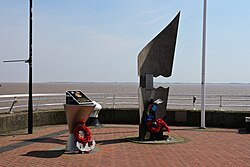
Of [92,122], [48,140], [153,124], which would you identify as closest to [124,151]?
[153,124]

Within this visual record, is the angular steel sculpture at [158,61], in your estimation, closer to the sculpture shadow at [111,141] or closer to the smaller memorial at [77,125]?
the sculpture shadow at [111,141]

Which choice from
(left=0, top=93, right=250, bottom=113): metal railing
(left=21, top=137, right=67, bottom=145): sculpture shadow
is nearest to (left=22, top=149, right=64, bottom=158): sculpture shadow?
(left=21, top=137, right=67, bottom=145): sculpture shadow

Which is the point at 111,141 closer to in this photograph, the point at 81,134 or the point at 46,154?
the point at 81,134

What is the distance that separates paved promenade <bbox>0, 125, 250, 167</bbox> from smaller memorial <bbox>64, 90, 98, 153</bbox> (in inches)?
10.9

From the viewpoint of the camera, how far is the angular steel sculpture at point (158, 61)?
39.2 ft

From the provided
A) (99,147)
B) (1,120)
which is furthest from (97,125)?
(99,147)

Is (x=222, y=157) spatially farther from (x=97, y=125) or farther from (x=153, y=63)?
(x=97, y=125)

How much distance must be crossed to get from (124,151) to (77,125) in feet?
4.46

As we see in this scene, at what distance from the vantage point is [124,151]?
973 centimetres

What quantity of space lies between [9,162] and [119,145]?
3.43 m

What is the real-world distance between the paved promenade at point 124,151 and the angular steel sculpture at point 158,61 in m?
1.61

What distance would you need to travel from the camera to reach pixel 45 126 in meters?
15.3

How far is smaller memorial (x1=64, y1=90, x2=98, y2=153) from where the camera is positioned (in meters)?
9.55

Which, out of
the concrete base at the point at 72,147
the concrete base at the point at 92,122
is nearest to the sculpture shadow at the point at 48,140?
the concrete base at the point at 72,147
